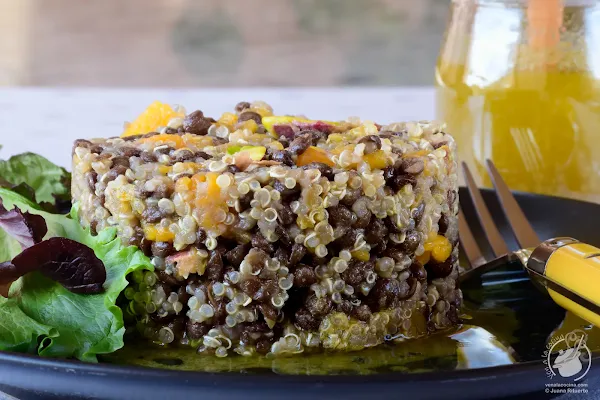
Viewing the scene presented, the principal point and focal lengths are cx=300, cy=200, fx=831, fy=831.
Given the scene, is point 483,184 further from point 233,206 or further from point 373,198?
point 233,206

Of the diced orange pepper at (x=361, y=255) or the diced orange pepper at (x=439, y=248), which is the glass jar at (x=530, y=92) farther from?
the diced orange pepper at (x=361, y=255)

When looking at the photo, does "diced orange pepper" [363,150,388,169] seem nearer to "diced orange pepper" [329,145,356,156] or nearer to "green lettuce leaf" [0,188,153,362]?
"diced orange pepper" [329,145,356,156]

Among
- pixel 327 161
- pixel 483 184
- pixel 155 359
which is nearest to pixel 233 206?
pixel 327 161

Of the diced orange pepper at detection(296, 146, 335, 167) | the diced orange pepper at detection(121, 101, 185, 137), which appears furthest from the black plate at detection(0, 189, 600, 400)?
the diced orange pepper at detection(121, 101, 185, 137)

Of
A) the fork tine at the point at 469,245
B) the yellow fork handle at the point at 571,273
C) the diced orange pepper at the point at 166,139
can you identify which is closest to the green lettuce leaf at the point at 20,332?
the diced orange pepper at the point at 166,139

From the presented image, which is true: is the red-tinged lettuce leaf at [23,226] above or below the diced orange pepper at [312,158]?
below
